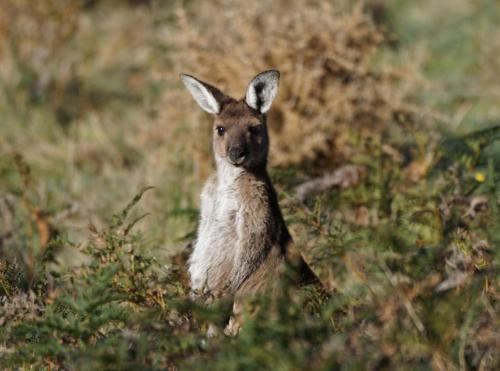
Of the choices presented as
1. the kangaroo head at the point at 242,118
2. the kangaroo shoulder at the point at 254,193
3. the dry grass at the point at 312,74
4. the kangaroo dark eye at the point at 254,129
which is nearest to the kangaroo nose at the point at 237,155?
the kangaroo head at the point at 242,118

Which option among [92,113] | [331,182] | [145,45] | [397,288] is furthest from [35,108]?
[397,288]

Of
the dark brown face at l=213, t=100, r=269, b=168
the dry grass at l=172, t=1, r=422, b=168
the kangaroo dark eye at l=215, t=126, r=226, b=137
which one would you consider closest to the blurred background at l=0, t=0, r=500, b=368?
the dry grass at l=172, t=1, r=422, b=168

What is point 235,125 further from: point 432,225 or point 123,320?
point 123,320

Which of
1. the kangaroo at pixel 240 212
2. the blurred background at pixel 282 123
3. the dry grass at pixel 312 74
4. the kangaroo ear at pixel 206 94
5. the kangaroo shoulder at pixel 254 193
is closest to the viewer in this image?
the kangaroo at pixel 240 212

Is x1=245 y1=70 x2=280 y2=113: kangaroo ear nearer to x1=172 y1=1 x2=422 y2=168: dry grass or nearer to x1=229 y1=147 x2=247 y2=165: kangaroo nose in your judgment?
x1=229 y1=147 x2=247 y2=165: kangaroo nose

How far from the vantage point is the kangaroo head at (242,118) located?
495 centimetres

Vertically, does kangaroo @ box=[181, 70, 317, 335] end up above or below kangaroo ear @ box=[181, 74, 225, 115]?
below

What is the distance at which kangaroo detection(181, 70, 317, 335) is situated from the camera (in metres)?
4.62

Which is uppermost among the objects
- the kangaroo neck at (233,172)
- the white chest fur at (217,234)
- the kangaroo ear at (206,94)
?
the kangaroo ear at (206,94)

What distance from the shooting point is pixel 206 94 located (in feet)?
16.8

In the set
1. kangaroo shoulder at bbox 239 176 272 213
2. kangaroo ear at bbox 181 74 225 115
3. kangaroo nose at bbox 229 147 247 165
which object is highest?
kangaroo ear at bbox 181 74 225 115

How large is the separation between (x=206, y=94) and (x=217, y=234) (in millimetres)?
930

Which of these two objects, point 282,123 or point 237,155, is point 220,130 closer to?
point 237,155

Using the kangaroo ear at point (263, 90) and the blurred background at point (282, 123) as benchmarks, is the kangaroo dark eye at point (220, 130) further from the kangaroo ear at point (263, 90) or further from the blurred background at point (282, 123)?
the blurred background at point (282, 123)
